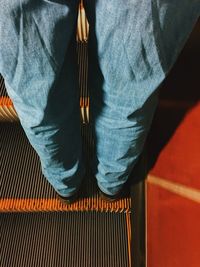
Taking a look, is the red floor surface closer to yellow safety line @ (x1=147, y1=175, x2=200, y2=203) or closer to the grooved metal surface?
yellow safety line @ (x1=147, y1=175, x2=200, y2=203)

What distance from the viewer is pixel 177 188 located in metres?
0.86

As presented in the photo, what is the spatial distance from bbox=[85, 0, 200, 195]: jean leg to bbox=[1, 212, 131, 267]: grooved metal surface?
1.54ft

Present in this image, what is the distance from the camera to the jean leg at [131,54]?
0.36 metres

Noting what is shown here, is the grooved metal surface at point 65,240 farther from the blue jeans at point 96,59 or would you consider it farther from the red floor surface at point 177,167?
the blue jeans at point 96,59

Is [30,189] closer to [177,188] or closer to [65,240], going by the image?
[65,240]

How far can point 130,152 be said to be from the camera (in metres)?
0.64

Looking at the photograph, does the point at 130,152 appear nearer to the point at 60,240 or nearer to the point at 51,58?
the point at 51,58

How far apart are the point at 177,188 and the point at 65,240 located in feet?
1.15

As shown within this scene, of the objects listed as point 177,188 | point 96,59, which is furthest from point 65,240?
point 96,59

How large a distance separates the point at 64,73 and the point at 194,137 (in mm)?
476

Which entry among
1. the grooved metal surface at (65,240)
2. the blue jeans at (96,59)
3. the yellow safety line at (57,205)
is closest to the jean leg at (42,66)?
the blue jeans at (96,59)

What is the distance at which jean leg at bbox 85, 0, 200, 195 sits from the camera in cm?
36

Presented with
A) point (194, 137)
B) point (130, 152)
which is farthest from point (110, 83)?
point (194, 137)

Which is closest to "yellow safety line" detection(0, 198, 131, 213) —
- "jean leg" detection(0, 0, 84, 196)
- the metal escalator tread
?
the metal escalator tread
